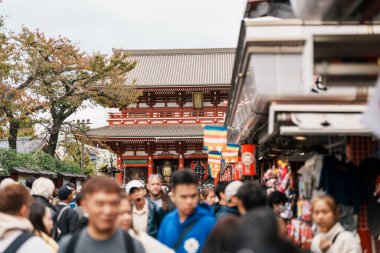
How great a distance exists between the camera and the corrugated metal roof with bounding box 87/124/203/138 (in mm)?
31953

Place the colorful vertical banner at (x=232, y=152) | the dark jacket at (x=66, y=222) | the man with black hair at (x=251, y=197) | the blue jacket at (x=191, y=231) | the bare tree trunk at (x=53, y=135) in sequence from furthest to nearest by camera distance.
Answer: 1. the bare tree trunk at (x=53, y=135)
2. the colorful vertical banner at (x=232, y=152)
3. the dark jacket at (x=66, y=222)
4. the blue jacket at (x=191, y=231)
5. the man with black hair at (x=251, y=197)

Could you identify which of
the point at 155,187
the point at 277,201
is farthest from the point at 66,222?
the point at 277,201

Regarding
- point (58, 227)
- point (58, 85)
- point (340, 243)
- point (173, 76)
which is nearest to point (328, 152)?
point (340, 243)

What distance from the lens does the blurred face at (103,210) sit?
3.25 m

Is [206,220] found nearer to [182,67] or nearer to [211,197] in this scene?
[211,197]

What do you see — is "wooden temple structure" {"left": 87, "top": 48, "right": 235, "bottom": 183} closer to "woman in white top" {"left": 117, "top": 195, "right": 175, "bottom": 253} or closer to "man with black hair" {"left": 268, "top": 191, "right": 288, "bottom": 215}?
"man with black hair" {"left": 268, "top": 191, "right": 288, "bottom": 215}

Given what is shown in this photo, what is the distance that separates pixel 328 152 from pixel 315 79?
79.1 inches

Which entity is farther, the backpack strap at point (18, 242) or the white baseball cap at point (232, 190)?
the white baseball cap at point (232, 190)

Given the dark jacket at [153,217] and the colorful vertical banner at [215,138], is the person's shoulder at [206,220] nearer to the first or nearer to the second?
the dark jacket at [153,217]

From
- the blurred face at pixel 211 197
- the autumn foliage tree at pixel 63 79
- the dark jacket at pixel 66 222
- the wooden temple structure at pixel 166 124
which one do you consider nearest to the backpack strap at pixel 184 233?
the dark jacket at pixel 66 222

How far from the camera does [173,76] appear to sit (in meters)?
36.8

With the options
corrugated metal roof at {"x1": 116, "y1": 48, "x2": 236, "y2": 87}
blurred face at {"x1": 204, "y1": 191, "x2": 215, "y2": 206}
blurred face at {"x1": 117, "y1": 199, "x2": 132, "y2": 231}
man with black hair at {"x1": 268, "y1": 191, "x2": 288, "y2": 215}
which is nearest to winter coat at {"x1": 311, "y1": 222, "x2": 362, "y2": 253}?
blurred face at {"x1": 117, "y1": 199, "x2": 132, "y2": 231}

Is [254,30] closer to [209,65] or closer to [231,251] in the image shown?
[231,251]

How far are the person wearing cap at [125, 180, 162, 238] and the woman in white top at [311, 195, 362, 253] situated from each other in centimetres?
208
